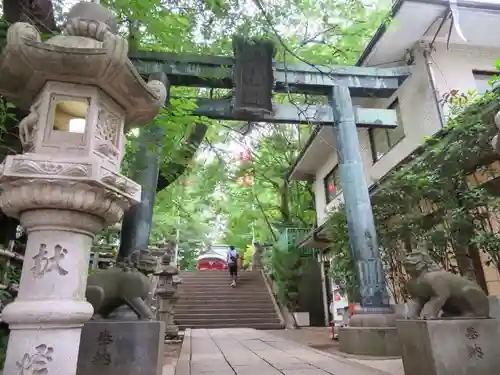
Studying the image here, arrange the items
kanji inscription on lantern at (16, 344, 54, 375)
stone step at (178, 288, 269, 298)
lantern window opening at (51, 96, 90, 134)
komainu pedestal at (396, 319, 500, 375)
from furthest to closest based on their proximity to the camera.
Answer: stone step at (178, 288, 269, 298), komainu pedestal at (396, 319, 500, 375), lantern window opening at (51, 96, 90, 134), kanji inscription on lantern at (16, 344, 54, 375)

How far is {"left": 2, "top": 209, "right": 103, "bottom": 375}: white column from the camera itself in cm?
212

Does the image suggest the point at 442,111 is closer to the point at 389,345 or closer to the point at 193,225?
the point at 389,345

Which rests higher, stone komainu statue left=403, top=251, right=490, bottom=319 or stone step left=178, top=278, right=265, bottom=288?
stone step left=178, top=278, right=265, bottom=288

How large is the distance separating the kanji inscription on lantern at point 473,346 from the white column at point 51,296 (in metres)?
3.61

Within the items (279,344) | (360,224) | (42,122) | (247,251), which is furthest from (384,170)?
(247,251)

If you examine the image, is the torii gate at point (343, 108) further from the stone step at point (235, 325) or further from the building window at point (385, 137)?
the stone step at point (235, 325)

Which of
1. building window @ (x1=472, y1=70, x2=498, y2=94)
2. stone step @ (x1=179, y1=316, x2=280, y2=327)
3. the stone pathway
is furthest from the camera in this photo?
stone step @ (x1=179, y1=316, x2=280, y2=327)

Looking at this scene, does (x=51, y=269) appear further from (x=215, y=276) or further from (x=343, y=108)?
(x=215, y=276)

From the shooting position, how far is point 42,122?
254 centimetres

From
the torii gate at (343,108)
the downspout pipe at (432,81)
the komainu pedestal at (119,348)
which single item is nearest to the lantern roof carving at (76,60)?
the komainu pedestal at (119,348)

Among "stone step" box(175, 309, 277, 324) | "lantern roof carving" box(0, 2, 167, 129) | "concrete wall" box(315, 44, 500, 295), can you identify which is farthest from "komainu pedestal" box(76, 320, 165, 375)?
"stone step" box(175, 309, 277, 324)

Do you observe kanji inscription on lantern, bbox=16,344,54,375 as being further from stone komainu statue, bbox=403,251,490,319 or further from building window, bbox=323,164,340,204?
building window, bbox=323,164,340,204

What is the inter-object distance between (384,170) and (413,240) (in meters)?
3.91

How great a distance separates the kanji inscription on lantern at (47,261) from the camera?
7.52 ft
